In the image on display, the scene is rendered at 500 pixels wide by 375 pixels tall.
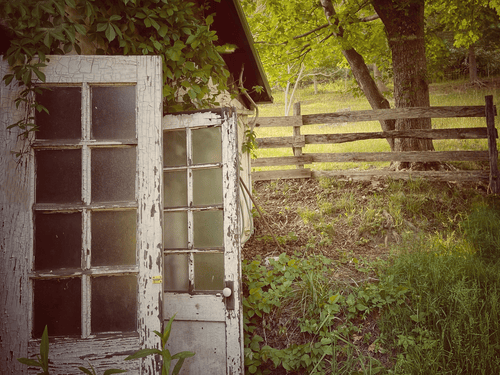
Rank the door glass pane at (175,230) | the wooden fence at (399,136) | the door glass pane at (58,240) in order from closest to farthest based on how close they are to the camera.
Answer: the door glass pane at (58,240) → the door glass pane at (175,230) → the wooden fence at (399,136)

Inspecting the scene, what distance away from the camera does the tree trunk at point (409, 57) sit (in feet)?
21.0

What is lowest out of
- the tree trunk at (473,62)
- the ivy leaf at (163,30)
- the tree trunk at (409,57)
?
the ivy leaf at (163,30)

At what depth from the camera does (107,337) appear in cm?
201

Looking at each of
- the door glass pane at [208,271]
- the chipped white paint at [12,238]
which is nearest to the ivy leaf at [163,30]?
the chipped white paint at [12,238]

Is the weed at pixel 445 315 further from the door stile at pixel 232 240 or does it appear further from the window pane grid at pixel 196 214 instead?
the window pane grid at pixel 196 214

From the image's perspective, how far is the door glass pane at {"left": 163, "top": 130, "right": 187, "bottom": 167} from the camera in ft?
8.69

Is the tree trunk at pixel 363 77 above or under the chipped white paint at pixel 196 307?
above

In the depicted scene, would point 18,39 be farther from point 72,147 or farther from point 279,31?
point 279,31

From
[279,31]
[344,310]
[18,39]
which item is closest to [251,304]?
[344,310]

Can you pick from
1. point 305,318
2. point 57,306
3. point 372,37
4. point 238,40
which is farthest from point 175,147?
point 372,37

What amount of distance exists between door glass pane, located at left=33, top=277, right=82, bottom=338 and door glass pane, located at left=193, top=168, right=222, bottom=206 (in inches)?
40.5

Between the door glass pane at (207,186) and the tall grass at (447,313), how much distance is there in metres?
1.79

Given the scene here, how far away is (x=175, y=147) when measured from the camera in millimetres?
2664

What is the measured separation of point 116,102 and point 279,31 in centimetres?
690
